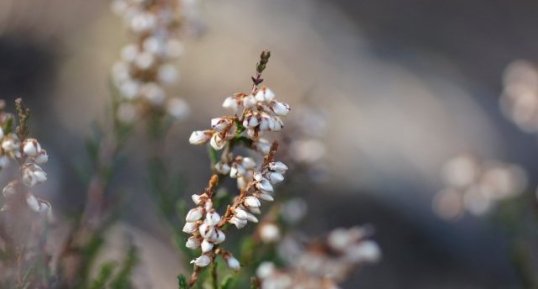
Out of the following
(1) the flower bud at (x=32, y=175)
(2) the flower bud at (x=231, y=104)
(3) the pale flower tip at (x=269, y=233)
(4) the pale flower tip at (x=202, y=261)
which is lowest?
(4) the pale flower tip at (x=202, y=261)

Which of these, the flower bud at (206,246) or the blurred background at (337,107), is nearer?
the flower bud at (206,246)

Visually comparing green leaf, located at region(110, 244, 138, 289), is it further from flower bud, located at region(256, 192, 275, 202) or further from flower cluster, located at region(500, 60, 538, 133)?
flower cluster, located at region(500, 60, 538, 133)

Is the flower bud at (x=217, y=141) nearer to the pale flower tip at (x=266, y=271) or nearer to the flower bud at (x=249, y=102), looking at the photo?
the flower bud at (x=249, y=102)

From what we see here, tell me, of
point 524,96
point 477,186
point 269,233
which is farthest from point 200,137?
point 524,96

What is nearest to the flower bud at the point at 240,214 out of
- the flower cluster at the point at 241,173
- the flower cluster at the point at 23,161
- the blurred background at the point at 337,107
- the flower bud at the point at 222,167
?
the flower cluster at the point at 241,173

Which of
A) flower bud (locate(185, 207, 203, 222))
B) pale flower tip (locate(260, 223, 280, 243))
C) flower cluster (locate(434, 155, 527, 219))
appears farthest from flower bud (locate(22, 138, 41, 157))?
flower cluster (locate(434, 155, 527, 219))

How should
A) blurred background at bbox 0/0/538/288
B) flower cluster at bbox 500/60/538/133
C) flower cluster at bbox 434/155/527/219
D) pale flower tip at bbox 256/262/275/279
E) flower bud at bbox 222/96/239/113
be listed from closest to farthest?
flower bud at bbox 222/96/239/113 → pale flower tip at bbox 256/262/275/279 → flower cluster at bbox 434/155/527/219 → flower cluster at bbox 500/60/538/133 → blurred background at bbox 0/0/538/288

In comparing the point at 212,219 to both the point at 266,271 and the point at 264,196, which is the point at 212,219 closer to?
the point at 264,196
